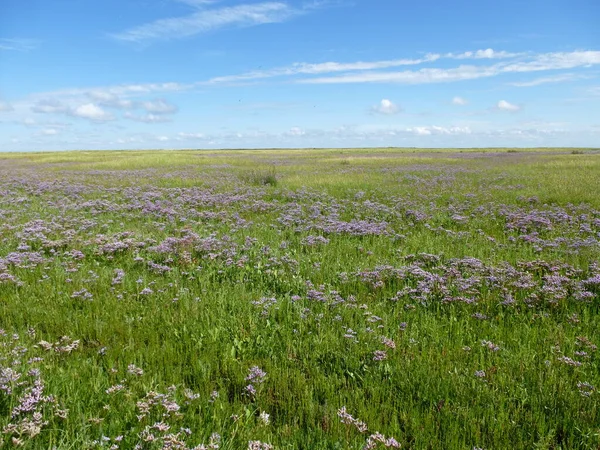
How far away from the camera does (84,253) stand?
7.76m

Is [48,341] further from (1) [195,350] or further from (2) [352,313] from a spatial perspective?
(2) [352,313]

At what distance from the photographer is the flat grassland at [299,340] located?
9.94ft

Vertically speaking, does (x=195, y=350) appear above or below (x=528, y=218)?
below

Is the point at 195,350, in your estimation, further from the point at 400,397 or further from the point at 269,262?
the point at 269,262

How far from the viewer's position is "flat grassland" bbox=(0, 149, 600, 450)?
303cm

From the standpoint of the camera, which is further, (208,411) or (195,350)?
(195,350)

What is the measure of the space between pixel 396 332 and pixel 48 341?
4.13 meters

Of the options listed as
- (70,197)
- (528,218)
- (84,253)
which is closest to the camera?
(84,253)

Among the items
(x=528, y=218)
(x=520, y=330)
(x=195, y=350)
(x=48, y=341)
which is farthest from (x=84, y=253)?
(x=528, y=218)

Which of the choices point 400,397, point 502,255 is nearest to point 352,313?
point 400,397

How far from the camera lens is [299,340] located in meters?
4.41

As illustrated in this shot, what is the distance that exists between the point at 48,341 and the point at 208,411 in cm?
247

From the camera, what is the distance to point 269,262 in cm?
720

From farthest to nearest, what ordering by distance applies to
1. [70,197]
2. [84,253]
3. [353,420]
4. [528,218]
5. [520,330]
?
1. [70,197]
2. [528,218]
3. [84,253]
4. [520,330]
5. [353,420]
